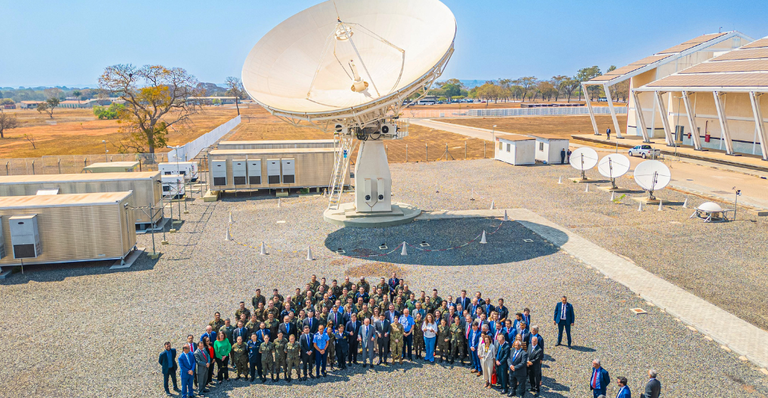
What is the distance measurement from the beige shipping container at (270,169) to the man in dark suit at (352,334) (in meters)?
23.0

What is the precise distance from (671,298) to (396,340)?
32.9ft

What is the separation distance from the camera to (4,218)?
20.7 m

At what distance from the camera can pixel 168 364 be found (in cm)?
Answer: 1246

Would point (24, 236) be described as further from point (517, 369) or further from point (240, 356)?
point (517, 369)

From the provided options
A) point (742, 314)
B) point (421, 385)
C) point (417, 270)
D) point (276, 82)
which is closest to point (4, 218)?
point (276, 82)

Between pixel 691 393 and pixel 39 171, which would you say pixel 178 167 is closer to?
pixel 39 171

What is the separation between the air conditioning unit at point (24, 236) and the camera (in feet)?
67.2

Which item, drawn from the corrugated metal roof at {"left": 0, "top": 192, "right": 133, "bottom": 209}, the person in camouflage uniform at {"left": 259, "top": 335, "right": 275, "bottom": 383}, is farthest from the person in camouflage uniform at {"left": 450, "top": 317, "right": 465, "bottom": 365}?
the corrugated metal roof at {"left": 0, "top": 192, "right": 133, "bottom": 209}

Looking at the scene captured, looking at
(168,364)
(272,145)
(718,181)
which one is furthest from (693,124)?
(168,364)

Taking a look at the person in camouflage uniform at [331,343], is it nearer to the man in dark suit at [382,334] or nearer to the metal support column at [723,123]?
the man in dark suit at [382,334]

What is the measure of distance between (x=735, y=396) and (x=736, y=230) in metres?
17.0

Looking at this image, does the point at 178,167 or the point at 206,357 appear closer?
the point at 206,357

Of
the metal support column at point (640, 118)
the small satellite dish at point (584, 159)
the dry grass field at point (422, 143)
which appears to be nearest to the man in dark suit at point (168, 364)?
the small satellite dish at point (584, 159)

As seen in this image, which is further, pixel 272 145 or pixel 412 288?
pixel 272 145
